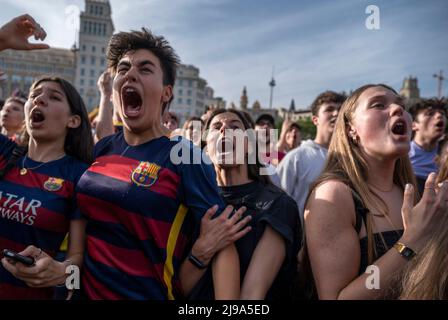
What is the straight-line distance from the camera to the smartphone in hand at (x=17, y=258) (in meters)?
1.80

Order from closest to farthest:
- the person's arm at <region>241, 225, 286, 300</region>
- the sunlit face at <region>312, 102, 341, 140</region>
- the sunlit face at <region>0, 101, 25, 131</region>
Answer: the person's arm at <region>241, 225, 286, 300</region> → the sunlit face at <region>312, 102, 341, 140</region> → the sunlit face at <region>0, 101, 25, 131</region>

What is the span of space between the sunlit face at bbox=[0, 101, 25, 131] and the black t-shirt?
13.6 ft

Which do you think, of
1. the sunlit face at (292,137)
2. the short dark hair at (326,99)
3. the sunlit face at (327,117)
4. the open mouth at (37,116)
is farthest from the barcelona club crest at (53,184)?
the sunlit face at (292,137)

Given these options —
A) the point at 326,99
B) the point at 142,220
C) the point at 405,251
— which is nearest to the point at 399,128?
the point at 405,251

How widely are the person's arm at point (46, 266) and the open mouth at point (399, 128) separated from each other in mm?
2143

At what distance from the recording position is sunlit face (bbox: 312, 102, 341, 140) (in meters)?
4.66

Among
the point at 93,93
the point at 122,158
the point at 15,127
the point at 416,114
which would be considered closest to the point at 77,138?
the point at 122,158

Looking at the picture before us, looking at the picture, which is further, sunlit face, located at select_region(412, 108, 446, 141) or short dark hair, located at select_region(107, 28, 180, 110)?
sunlit face, located at select_region(412, 108, 446, 141)

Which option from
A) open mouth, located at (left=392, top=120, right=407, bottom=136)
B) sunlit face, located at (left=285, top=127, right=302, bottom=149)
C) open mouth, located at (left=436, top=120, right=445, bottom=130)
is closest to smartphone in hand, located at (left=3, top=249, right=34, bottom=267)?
open mouth, located at (left=392, top=120, right=407, bottom=136)

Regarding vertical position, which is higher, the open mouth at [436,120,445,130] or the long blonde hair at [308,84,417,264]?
the open mouth at [436,120,445,130]

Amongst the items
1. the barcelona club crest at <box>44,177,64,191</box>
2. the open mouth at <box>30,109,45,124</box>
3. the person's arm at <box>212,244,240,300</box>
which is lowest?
the person's arm at <box>212,244,240,300</box>

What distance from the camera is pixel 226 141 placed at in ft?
8.91

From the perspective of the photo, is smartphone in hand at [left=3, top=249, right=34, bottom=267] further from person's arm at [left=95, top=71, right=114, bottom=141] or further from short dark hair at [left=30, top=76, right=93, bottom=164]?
person's arm at [left=95, top=71, right=114, bottom=141]
